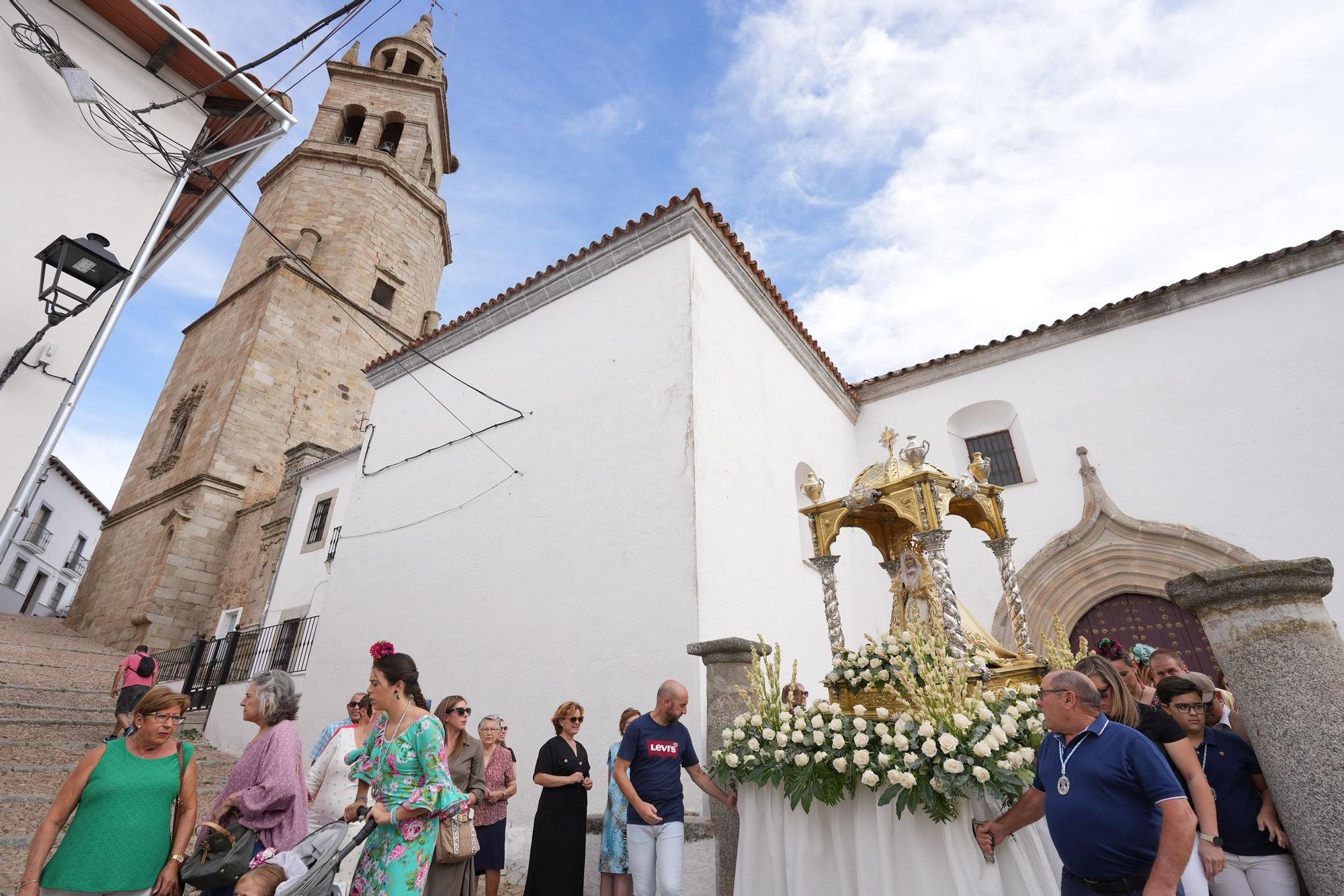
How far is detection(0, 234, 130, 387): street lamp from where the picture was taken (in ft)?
16.2

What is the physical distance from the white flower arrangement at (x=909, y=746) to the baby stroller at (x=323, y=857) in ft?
7.32

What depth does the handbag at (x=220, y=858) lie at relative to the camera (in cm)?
271

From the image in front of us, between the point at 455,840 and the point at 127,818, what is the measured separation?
1.38 meters

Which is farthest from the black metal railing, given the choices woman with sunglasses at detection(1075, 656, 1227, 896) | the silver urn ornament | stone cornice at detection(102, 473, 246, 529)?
woman with sunglasses at detection(1075, 656, 1227, 896)

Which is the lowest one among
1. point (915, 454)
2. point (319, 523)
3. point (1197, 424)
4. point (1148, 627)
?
point (1148, 627)

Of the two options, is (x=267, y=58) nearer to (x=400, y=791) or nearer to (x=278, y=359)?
(x=400, y=791)

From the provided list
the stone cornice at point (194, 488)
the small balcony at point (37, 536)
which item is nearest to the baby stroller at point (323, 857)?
the stone cornice at point (194, 488)

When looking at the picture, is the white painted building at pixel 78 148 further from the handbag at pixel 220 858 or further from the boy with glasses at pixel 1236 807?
the boy with glasses at pixel 1236 807

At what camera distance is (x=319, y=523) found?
45.3ft

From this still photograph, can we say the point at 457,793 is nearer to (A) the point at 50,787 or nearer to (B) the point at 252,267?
(A) the point at 50,787

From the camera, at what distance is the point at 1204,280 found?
9.23 m

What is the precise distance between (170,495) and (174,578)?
245cm

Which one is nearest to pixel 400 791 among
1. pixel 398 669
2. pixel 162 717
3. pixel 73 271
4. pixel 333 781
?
pixel 398 669

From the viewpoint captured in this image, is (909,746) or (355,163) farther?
(355,163)
